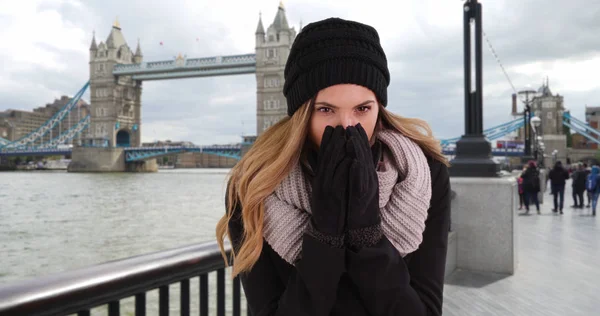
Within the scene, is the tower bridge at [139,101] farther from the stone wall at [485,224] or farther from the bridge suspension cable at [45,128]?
the stone wall at [485,224]

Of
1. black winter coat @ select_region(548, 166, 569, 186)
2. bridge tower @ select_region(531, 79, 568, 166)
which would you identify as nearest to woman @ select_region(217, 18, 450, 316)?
black winter coat @ select_region(548, 166, 569, 186)

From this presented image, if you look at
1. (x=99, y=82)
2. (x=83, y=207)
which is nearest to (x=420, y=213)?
(x=83, y=207)

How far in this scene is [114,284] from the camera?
3.57ft

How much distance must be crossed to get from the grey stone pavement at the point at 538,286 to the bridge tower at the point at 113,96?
2008 inches

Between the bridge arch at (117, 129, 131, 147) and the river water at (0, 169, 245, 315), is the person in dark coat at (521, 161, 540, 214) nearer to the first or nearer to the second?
the river water at (0, 169, 245, 315)

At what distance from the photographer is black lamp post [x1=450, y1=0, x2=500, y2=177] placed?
341cm

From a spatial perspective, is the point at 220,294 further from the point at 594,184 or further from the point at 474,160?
the point at 594,184

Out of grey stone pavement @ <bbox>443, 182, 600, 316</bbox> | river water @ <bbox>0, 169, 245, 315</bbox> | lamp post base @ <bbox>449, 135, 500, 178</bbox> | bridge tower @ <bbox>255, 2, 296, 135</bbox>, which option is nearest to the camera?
grey stone pavement @ <bbox>443, 182, 600, 316</bbox>

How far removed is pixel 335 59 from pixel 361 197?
29 centimetres

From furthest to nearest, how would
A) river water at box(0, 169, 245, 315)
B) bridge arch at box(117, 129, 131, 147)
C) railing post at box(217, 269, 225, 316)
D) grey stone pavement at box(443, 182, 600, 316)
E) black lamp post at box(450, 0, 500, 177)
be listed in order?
bridge arch at box(117, 129, 131, 147) < river water at box(0, 169, 245, 315) < black lamp post at box(450, 0, 500, 177) < grey stone pavement at box(443, 182, 600, 316) < railing post at box(217, 269, 225, 316)

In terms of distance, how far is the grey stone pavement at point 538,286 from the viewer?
239cm

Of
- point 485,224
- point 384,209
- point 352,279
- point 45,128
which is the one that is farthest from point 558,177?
point 45,128

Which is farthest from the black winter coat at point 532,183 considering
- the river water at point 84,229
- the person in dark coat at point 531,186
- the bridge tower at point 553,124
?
the bridge tower at point 553,124

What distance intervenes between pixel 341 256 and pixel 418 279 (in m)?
0.22
